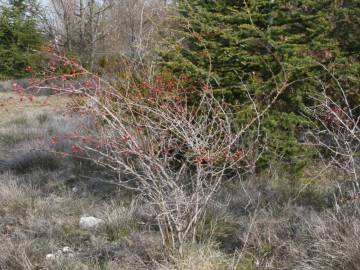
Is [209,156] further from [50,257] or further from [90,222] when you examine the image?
[90,222]

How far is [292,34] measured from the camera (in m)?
5.57

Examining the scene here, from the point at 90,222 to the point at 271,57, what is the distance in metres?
2.73

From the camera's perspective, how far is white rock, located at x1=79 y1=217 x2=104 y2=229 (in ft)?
15.3

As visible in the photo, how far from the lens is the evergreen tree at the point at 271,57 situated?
5469mm

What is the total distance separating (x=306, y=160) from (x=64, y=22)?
2017cm

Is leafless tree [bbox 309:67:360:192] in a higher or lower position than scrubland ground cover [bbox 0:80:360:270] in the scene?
higher

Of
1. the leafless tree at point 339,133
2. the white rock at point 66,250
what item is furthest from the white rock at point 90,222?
the leafless tree at point 339,133

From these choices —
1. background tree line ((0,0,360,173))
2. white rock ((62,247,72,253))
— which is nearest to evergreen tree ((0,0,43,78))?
background tree line ((0,0,360,173))

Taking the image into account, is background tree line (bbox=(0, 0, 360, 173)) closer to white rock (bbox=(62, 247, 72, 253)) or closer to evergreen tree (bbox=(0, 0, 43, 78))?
white rock (bbox=(62, 247, 72, 253))

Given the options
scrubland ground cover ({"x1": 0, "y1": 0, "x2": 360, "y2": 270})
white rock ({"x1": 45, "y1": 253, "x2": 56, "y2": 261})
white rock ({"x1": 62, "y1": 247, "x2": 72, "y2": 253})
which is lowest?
white rock ({"x1": 62, "y1": 247, "x2": 72, "y2": 253})

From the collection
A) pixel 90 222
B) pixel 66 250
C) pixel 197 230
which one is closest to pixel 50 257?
pixel 66 250

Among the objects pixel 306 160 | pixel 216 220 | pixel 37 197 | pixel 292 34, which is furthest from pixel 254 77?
pixel 37 197

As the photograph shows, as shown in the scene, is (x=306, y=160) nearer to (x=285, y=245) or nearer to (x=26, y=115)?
(x=285, y=245)

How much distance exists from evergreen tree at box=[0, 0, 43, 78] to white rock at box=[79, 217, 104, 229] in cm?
2079
